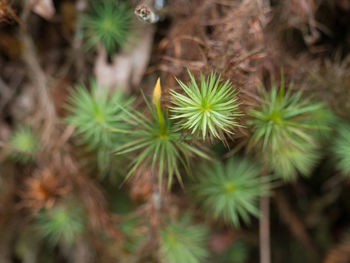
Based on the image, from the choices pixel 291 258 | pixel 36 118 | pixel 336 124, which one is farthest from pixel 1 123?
pixel 291 258

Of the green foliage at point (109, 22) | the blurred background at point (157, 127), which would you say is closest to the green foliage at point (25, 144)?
the blurred background at point (157, 127)

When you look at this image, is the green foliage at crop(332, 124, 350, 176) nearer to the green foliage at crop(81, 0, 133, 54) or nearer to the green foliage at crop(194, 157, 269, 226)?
the green foliage at crop(194, 157, 269, 226)

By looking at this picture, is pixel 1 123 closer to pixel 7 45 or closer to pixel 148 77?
pixel 7 45

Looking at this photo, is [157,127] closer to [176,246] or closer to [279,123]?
[279,123]

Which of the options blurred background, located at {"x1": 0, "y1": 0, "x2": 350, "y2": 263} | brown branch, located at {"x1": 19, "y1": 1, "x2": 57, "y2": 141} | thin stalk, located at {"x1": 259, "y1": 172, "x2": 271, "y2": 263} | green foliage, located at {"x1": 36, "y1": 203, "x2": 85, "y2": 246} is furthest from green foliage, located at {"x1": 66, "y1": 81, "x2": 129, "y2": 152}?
thin stalk, located at {"x1": 259, "y1": 172, "x2": 271, "y2": 263}

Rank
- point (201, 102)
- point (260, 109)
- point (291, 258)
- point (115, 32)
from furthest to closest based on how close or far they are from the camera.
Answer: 1. point (291, 258)
2. point (115, 32)
3. point (260, 109)
4. point (201, 102)

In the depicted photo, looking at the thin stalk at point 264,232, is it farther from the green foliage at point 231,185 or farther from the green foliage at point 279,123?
the green foliage at point 279,123
